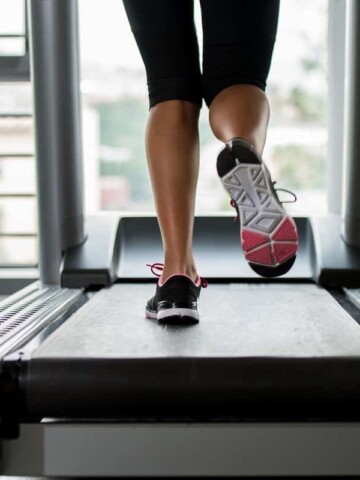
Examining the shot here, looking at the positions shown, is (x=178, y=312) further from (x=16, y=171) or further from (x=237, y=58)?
(x=16, y=171)

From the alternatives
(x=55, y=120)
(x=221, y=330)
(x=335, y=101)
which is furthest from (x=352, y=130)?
(x=221, y=330)

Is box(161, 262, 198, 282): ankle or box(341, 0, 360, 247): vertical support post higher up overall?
box(341, 0, 360, 247): vertical support post

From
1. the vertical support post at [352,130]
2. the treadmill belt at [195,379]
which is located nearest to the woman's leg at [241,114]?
the treadmill belt at [195,379]

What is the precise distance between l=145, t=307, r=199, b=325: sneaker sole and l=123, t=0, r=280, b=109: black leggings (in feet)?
1.45

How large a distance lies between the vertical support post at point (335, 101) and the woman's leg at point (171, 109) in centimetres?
129

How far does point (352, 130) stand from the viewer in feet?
7.10

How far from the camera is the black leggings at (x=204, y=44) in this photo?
1.26 metres

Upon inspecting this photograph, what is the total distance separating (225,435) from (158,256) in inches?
47.7

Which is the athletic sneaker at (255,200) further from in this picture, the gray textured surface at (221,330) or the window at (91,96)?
the window at (91,96)

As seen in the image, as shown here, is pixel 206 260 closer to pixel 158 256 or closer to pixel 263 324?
pixel 158 256

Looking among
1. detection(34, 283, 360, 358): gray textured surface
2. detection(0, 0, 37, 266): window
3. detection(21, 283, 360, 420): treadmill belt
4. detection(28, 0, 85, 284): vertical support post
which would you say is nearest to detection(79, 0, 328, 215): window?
detection(28, 0, 85, 284): vertical support post

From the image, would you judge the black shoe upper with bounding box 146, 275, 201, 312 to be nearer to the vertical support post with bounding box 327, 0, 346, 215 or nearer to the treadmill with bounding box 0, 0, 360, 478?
the treadmill with bounding box 0, 0, 360, 478

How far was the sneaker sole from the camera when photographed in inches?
51.9

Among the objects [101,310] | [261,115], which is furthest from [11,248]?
[261,115]
